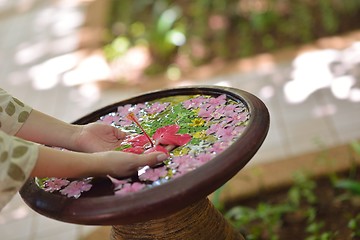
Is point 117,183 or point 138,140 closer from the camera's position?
point 117,183

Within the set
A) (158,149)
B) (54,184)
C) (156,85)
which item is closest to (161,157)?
(158,149)

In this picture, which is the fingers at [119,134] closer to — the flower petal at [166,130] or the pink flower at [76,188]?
the flower petal at [166,130]

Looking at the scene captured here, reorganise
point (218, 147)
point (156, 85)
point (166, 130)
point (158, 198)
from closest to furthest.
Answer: point (158, 198), point (218, 147), point (166, 130), point (156, 85)

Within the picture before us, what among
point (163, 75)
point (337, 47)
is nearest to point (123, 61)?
point (163, 75)

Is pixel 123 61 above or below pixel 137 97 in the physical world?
below

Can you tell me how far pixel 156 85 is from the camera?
543 centimetres

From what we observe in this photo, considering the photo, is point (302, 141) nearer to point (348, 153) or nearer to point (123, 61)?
point (348, 153)

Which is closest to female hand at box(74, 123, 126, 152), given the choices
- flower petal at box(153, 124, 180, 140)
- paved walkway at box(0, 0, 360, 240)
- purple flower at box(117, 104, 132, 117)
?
flower petal at box(153, 124, 180, 140)

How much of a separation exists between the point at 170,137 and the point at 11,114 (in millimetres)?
601

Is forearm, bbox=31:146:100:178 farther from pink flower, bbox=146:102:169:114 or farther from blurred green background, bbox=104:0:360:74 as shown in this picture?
blurred green background, bbox=104:0:360:74

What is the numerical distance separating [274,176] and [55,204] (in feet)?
6.44

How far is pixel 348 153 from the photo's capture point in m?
3.78

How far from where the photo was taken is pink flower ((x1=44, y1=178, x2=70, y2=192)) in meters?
2.27

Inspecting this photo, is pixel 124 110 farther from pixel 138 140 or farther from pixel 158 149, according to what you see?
pixel 158 149
